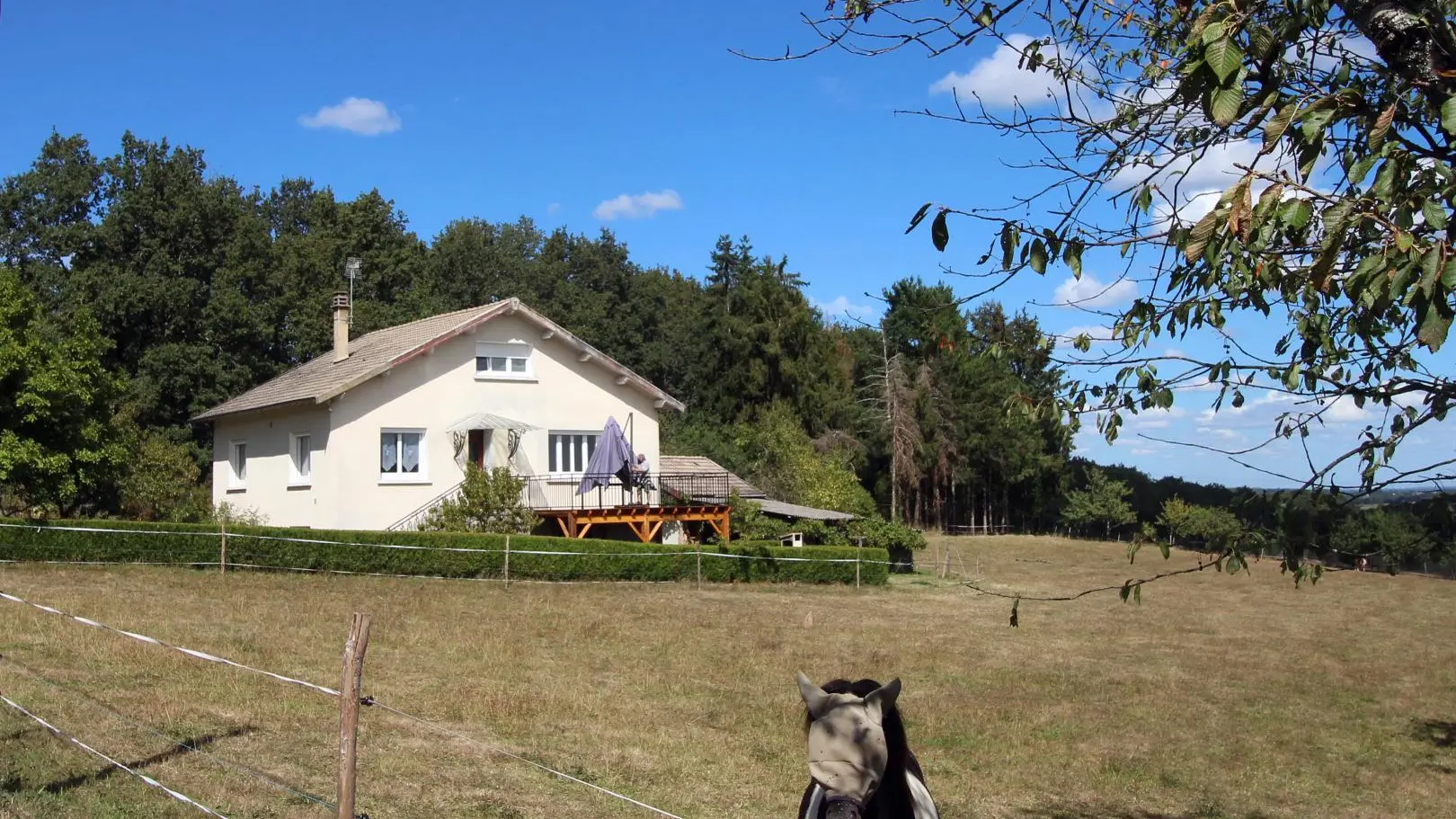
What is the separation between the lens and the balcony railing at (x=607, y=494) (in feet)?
101

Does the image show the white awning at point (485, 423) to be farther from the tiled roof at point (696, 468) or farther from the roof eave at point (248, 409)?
the tiled roof at point (696, 468)

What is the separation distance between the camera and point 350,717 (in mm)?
5996

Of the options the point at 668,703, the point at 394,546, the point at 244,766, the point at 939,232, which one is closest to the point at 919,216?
the point at 939,232

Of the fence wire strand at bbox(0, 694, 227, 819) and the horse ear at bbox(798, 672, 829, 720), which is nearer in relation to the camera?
the horse ear at bbox(798, 672, 829, 720)

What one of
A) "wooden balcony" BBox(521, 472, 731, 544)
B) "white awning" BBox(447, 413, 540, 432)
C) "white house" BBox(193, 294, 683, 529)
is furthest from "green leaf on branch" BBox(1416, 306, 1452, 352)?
"white awning" BBox(447, 413, 540, 432)

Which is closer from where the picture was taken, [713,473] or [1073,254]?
[1073,254]

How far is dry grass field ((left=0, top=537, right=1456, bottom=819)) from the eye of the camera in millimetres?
9258

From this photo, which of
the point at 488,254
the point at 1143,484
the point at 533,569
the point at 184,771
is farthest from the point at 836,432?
the point at 184,771

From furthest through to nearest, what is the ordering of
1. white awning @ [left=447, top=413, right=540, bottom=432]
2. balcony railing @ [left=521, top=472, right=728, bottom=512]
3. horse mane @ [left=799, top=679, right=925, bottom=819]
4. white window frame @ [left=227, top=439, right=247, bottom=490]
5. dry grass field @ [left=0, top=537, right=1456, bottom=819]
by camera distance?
white window frame @ [left=227, top=439, right=247, bottom=490], balcony railing @ [left=521, top=472, right=728, bottom=512], white awning @ [left=447, top=413, right=540, bottom=432], dry grass field @ [left=0, top=537, right=1456, bottom=819], horse mane @ [left=799, top=679, right=925, bottom=819]

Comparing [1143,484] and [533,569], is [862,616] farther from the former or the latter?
[1143,484]

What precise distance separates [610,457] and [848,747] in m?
26.8

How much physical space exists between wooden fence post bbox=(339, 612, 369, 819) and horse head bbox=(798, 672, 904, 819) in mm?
3097

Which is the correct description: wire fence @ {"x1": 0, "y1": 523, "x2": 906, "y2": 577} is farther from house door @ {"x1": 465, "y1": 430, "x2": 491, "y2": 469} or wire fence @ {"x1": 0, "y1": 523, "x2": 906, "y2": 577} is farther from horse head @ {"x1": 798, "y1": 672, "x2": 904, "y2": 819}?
horse head @ {"x1": 798, "y1": 672, "x2": 904, "y2": 819}

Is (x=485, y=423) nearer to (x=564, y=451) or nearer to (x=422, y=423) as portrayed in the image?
(x=422, y=423)
